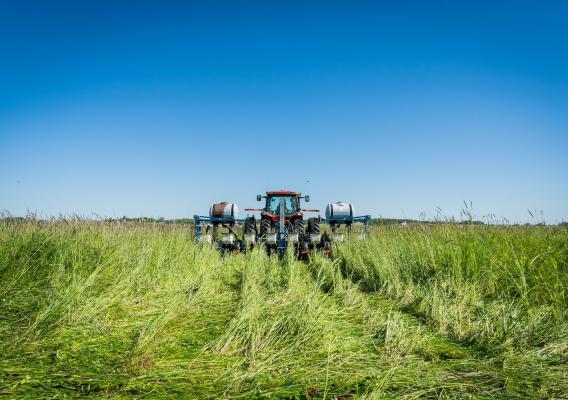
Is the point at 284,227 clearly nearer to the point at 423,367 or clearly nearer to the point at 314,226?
the point at 314,226

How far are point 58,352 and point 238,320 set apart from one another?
139 cm

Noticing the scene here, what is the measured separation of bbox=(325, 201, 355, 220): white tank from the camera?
1312 centimetres

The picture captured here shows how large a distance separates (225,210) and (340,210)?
3.80m

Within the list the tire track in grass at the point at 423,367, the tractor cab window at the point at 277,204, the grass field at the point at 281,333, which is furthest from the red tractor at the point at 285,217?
the tire track in grass at the point at 423,367

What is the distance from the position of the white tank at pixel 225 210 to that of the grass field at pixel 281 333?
234 inches

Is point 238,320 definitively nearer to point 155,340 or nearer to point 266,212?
point 155,340

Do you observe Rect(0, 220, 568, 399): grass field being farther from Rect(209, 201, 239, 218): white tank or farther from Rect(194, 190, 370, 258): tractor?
Rect(209, 201, 239, 218): white tank

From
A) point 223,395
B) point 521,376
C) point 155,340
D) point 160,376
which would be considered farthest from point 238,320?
point 521,376

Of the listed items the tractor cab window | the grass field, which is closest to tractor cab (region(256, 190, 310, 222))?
the tractor cab window

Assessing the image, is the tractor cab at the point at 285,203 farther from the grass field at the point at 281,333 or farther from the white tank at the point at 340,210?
the grass field at the point at 281,333

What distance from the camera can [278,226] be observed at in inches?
495

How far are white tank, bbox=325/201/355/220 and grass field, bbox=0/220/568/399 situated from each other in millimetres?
6475

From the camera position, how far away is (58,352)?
2920 millimetres

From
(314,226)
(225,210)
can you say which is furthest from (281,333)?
(225,210)
